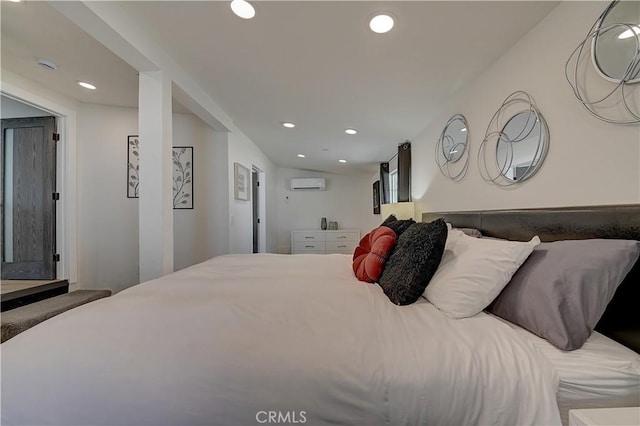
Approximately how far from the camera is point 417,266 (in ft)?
3.86

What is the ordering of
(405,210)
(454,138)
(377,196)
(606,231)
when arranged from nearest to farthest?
(606,231) < (454,138) < (405,210) < (377,196)

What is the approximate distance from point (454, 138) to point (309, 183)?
14.3 ft

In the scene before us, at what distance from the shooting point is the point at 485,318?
1.01 m

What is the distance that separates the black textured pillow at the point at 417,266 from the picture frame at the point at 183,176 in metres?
3.17

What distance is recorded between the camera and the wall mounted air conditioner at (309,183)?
6477 millimetres

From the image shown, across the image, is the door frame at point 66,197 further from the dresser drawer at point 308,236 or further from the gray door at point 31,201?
the dresser drawer at point 308,236

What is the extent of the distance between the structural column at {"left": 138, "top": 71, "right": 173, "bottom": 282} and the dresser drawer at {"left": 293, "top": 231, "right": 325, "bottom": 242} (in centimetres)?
416

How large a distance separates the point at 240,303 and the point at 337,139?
318 cm

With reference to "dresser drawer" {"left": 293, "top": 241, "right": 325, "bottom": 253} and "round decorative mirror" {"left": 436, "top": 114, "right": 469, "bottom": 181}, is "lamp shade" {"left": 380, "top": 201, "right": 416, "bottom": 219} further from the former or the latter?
"dresser drawer" {"left": 293, "top": 241, "right": 325, "bottom": 253}

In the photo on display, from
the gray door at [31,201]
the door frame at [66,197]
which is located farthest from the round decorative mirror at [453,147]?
the gray door at [31,201]

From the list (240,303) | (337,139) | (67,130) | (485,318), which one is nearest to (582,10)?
(485,318)

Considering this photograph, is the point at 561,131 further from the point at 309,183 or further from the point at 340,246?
the point at 309,183

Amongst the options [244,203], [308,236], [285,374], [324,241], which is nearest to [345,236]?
[324,241]

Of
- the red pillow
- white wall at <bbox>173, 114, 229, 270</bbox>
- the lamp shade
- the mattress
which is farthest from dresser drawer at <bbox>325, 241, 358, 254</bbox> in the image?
the mattress
